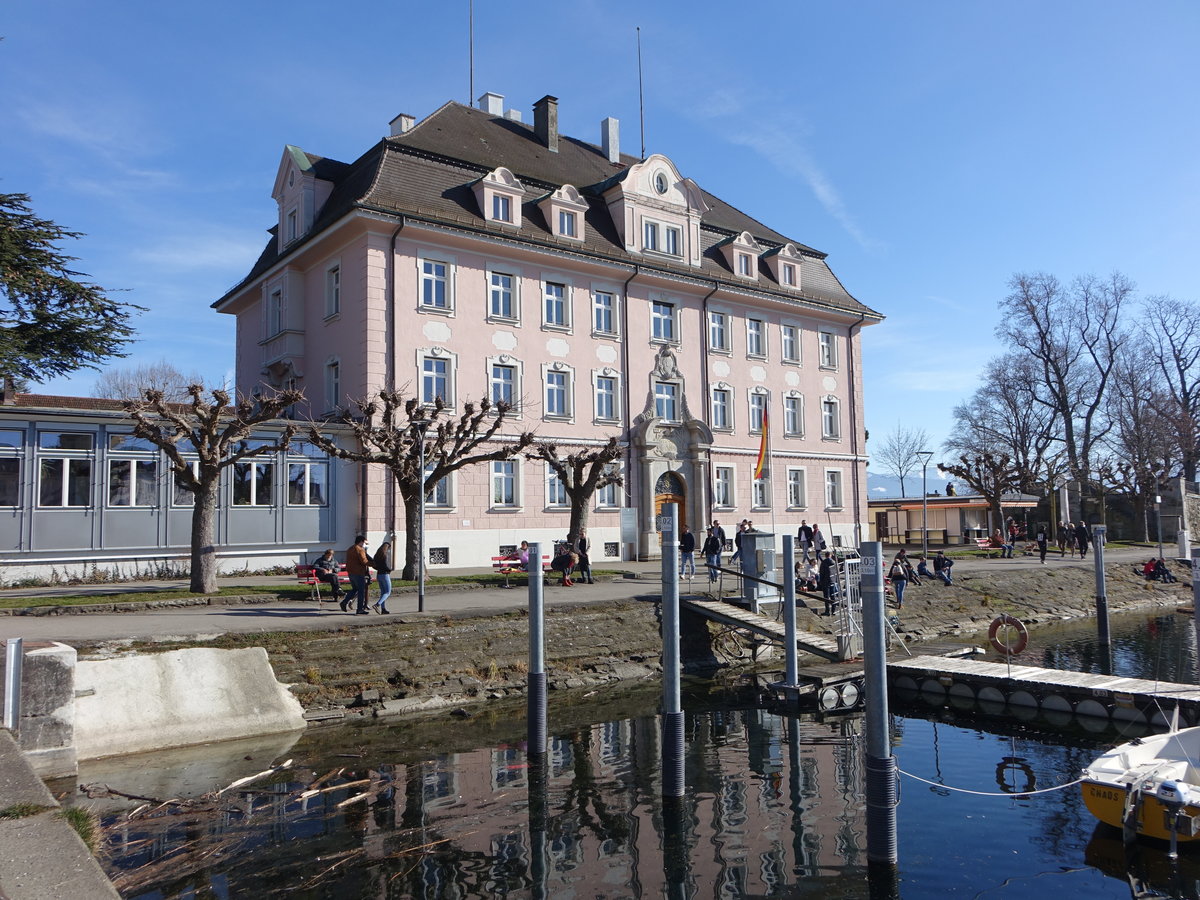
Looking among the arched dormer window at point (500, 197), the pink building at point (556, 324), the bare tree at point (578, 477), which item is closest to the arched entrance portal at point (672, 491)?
the pink building at point (556, 324)

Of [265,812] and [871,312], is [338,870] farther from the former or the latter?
[871,312]

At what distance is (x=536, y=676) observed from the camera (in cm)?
1327

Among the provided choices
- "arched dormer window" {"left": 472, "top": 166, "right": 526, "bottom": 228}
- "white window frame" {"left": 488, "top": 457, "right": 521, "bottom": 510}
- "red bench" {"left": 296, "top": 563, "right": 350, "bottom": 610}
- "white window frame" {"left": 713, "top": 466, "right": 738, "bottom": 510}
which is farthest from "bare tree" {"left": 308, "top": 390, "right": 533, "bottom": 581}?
"white window frame" {"left": 713, "top": 466, "right": 738, "bottom": 510}

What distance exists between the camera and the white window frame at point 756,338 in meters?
39.2

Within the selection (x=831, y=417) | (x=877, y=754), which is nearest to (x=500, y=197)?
(x=831, y=417)

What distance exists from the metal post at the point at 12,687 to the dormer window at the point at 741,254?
107 ft

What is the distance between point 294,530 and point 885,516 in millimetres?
37798

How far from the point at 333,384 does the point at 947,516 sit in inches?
1646

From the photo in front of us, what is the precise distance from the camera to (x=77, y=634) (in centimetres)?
1523

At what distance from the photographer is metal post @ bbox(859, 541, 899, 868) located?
29.9ft

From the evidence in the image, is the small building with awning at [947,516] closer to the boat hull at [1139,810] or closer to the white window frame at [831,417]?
the white window frame at [831,417]

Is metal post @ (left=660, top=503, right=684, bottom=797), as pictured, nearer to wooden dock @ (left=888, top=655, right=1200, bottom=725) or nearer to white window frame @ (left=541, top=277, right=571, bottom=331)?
wooden dock @ (left=888, top=655, right=1200, bottom=725)

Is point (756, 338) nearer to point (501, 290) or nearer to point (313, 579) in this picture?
point (501, 290)

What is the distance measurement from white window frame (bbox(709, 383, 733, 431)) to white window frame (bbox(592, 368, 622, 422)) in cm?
451
